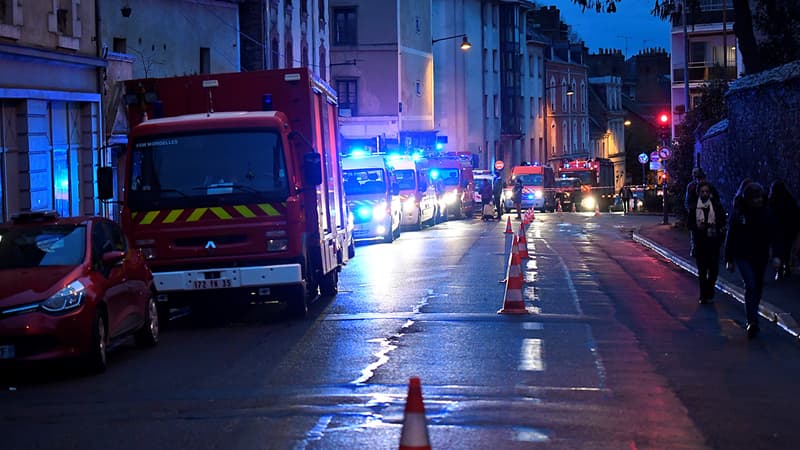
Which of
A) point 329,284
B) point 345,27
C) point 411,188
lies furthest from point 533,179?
point 329,284

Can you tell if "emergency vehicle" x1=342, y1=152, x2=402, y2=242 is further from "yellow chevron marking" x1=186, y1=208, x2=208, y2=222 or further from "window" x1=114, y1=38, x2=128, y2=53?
"yellow chevron marking" x1=186, y1=208, x2=208, y2=222

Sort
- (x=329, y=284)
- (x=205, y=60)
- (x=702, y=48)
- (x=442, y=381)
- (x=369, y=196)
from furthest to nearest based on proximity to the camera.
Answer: (x=702, y=48)
(x=205, y=60)
(x=369, y=196)
(x=329, y=284)
(x=442, y=381)

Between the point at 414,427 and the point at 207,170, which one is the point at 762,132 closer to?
the point at 207,170

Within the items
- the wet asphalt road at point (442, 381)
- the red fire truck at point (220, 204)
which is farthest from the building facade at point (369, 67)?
the red fire truck at point (220, 204)

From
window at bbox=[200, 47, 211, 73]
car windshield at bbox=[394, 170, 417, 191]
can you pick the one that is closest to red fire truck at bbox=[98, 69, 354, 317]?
window at bbox=[200, 47, 211, 73]

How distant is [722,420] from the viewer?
9.24 m

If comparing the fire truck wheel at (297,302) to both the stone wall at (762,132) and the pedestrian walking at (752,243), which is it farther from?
the stone wall at (762,132)

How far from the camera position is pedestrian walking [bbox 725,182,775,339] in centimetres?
1400

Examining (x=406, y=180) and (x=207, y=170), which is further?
(x=406, y=180)

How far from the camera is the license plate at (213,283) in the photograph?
15711 mm

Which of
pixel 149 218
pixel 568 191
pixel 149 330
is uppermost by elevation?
pixel 568 191

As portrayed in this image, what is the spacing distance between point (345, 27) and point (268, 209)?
47.5 m

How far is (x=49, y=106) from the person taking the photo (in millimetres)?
26922

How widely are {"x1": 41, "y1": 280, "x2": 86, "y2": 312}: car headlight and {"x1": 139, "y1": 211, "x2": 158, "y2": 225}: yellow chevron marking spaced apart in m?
4.00
